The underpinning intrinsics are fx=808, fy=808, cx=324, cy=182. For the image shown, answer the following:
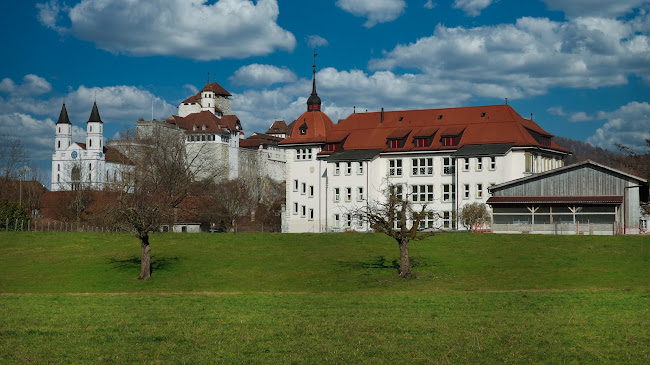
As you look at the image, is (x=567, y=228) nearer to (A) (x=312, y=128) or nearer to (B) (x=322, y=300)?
(A) (x=312, y=128)

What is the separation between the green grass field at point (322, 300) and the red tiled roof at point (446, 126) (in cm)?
2556

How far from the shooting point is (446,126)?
3103 inches

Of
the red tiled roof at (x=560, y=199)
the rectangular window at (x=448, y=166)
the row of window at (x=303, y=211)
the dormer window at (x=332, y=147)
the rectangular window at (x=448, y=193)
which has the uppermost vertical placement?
the dormer window at (x=332, y=147)

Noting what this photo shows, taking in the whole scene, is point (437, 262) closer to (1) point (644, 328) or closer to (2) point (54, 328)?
A: (1) point (644, 328)

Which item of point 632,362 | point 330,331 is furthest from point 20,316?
point 632,362

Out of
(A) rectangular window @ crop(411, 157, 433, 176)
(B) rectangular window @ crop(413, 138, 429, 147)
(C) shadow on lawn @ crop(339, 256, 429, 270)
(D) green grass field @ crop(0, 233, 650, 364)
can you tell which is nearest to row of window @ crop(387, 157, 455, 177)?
(A) rectangular window @ crop(411, 157, 433, 176)

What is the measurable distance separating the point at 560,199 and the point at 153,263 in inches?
1258

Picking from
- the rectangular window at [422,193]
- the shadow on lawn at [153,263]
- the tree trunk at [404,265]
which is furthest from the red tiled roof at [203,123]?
the tree trunk at [404,265]

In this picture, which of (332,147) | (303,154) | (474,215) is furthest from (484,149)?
(303,154)

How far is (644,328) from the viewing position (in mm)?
20109

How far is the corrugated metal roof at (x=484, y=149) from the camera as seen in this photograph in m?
71.2

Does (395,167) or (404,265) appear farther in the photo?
(395,167)

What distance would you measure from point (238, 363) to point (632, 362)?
7.74 m

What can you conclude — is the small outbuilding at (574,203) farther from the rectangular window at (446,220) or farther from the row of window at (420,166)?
the row of window at (420,166)
